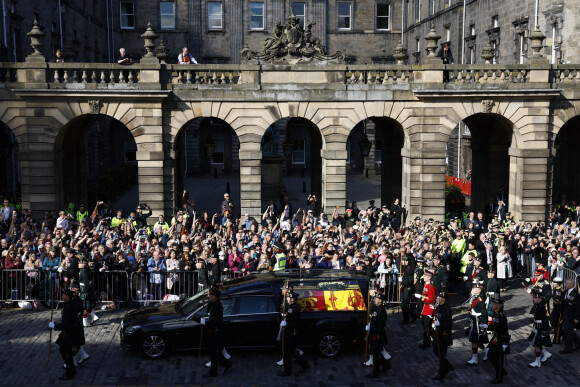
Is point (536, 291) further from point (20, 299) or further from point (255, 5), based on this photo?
point (255, 5)

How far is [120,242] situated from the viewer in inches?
739

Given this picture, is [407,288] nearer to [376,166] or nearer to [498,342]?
[498,342]

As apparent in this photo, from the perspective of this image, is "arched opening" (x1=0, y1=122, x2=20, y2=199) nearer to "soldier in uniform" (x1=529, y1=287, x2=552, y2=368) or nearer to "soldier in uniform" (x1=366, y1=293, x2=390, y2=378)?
"soldier in uniform" (x1=366, y1=293, x2=390, y2=378)

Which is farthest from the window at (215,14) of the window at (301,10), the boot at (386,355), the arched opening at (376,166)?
the boot at (386,355)

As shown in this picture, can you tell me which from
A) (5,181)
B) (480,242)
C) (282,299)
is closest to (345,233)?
(480,242)

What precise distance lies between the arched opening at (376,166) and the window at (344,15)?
25.6 ft

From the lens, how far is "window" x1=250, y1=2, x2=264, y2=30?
50.9m

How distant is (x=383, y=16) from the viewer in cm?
5300

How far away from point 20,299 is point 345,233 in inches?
379

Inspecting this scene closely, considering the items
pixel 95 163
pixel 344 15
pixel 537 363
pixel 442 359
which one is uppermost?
pixel 344 15

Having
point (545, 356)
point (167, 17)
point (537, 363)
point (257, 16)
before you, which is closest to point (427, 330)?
point (537, 363)

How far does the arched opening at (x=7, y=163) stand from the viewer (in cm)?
3078

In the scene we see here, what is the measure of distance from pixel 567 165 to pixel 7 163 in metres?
25.2

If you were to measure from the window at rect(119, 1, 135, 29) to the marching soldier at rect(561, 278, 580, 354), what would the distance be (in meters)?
42.6
